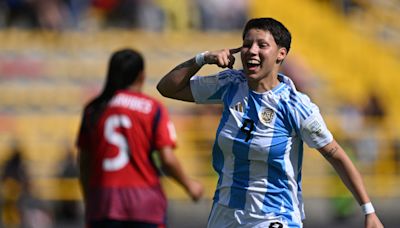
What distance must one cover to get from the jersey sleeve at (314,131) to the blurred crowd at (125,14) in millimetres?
14948

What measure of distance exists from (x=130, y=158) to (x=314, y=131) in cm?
190

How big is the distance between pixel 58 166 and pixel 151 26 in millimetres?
3734

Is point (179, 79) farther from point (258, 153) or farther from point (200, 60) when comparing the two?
point (258, 153)

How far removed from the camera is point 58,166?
19.0 meters

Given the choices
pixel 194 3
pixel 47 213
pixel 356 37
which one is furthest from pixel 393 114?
pixel 47 213

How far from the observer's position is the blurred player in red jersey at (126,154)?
750 centimetres

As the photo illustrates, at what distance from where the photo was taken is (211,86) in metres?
6.23

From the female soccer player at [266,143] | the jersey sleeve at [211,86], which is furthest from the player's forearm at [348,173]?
the jersey sleeve at [211,86]

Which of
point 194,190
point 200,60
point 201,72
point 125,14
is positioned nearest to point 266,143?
point 200,60

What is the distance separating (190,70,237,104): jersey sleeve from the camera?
620 cm

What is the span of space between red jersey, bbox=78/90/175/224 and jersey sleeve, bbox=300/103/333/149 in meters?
1.75

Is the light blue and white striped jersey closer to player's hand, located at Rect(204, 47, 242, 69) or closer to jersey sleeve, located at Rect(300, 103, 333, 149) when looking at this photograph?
jersey sleeve, located at Rect(300, 103, 333, 149)

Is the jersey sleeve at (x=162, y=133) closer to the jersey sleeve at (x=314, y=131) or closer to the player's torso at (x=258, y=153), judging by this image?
the player's torso at (x=258, y=153)

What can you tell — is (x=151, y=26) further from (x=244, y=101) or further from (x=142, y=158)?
(x=244, y=101)
